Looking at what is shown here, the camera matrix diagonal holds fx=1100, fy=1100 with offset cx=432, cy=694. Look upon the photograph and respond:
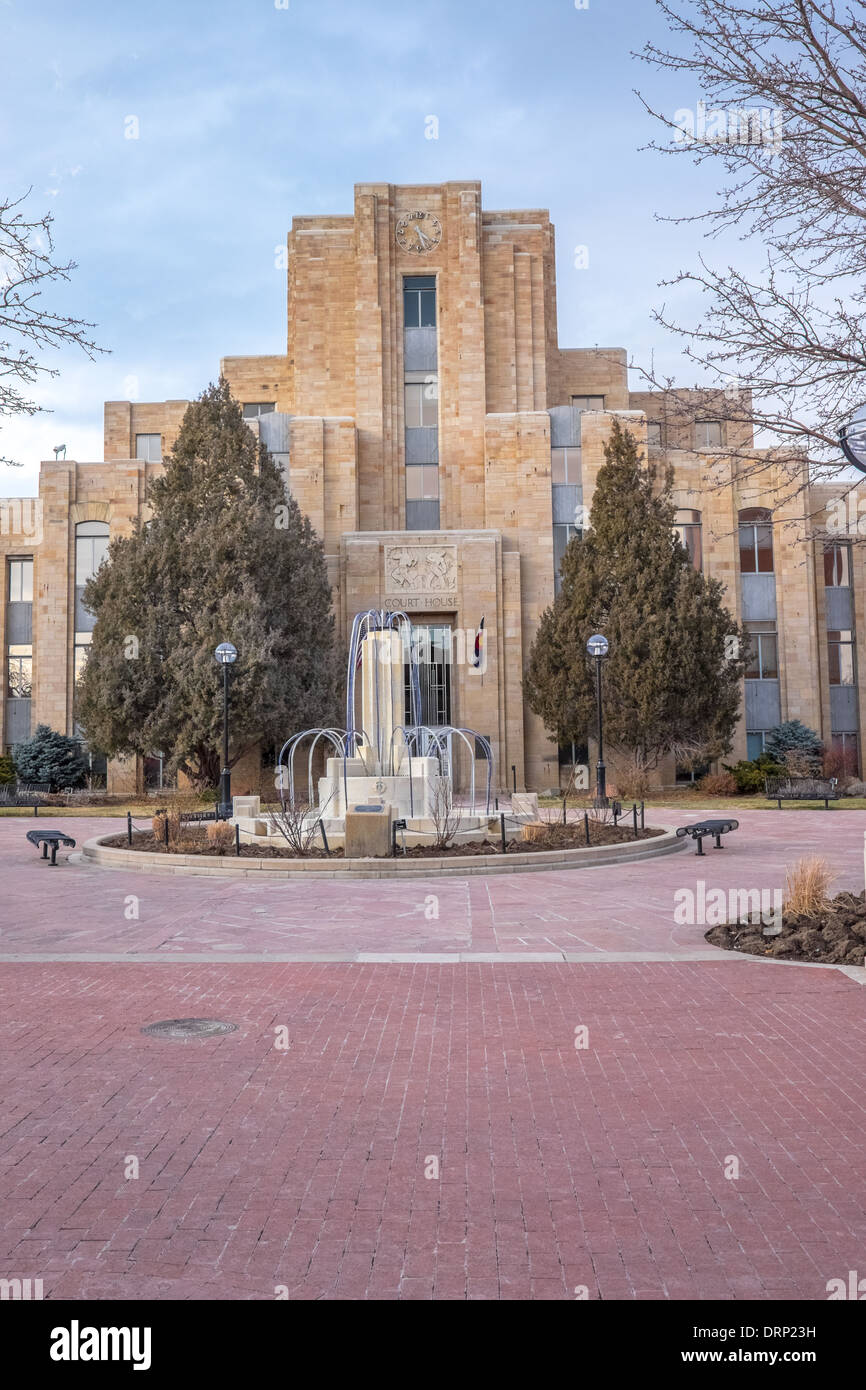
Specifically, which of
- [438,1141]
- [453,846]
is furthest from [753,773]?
[438,1141]

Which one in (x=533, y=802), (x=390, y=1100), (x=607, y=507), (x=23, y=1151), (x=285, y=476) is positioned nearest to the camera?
(x=23, y=1151)

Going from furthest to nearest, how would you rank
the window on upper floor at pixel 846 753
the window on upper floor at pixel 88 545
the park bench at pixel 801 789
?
the window on upper floor at pixel 88 545 → the window on upper floor at pixel 846 753 → the park bench at pixel 801 789

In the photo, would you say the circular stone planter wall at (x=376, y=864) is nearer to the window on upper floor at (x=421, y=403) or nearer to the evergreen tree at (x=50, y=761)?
the evergreen tree at (x=50, y=761)

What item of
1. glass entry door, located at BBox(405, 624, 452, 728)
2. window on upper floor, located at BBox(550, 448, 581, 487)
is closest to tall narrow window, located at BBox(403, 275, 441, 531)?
window on upper floor, located at BBox(550, 448, 581, 487)

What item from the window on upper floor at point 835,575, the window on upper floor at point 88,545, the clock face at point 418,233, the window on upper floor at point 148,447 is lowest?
the window on upper floor at point 835,575

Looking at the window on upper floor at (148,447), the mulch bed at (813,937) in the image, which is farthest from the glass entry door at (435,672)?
the mulch bed at (813,937)

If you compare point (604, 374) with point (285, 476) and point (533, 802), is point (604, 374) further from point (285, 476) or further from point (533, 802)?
point (533, 802)

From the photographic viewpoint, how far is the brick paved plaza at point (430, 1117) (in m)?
4.01

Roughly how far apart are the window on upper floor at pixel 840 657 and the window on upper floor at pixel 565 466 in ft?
38.2

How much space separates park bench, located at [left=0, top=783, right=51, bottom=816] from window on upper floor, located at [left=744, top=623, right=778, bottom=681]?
83.2ft

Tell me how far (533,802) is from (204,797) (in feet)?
41.1

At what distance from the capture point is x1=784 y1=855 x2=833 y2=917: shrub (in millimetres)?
10492

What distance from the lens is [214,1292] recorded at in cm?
377

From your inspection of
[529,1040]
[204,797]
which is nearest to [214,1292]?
[529,1040]
